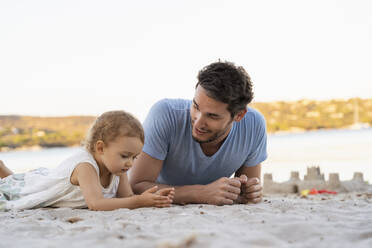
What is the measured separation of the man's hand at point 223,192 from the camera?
10.8 feet

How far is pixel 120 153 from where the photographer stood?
3.14 metres

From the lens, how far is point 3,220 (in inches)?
111

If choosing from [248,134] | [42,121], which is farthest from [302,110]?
[248,134]

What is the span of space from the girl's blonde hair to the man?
428mm

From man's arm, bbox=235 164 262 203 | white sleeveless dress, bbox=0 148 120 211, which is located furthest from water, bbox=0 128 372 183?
white sleeveless dress, bbox=0 148 120 211

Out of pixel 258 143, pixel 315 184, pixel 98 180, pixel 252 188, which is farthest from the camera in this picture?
pixel 315 184

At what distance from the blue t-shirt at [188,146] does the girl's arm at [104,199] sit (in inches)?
23.7

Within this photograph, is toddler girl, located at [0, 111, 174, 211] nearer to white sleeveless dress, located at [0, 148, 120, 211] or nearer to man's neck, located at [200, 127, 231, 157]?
white sleeveless dress, located at [0, 148, 120, 211]

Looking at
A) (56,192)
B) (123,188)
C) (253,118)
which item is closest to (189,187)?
(123,188)

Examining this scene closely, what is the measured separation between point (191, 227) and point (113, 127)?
1.23 m

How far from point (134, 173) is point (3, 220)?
1266 millimetres

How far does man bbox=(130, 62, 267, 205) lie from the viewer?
3.25 meters

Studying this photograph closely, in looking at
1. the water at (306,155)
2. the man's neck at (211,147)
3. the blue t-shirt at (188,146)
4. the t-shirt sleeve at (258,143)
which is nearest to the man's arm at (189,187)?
the blue t-shirt at (188,146)

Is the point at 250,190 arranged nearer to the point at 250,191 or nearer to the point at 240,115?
the point at 250,191
